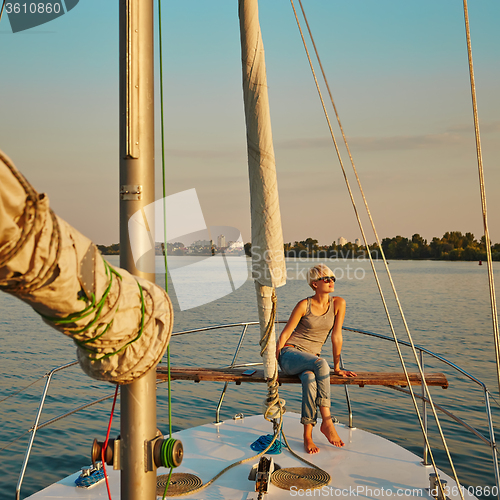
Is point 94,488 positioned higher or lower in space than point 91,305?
lower

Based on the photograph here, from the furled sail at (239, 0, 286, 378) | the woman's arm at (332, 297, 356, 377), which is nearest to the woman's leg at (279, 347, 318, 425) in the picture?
the woman's arm at (332, 297, 356, 377)

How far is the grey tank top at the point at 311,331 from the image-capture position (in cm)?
509

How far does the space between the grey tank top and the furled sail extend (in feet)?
4.55

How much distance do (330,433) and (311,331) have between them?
0.97 metres

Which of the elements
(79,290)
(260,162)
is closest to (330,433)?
(260,162)

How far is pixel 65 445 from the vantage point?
808 centimetres

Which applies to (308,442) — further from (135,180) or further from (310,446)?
(135,180)

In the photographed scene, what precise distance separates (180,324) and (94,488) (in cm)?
2113

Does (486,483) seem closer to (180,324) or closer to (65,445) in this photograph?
(65,445)

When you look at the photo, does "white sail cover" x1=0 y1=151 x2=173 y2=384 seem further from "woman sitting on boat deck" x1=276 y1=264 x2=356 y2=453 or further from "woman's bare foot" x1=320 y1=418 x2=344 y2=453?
"woman's bare foot" x1=320 y1=418 x2=344 y2=453

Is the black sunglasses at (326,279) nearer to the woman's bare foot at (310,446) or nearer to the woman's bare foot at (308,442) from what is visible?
the woman's bare foot at (308,442)

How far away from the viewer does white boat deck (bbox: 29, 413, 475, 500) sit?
3713mm

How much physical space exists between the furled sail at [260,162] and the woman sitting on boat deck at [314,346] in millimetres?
1121

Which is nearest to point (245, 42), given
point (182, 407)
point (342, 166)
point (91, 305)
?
point (342, 166)
